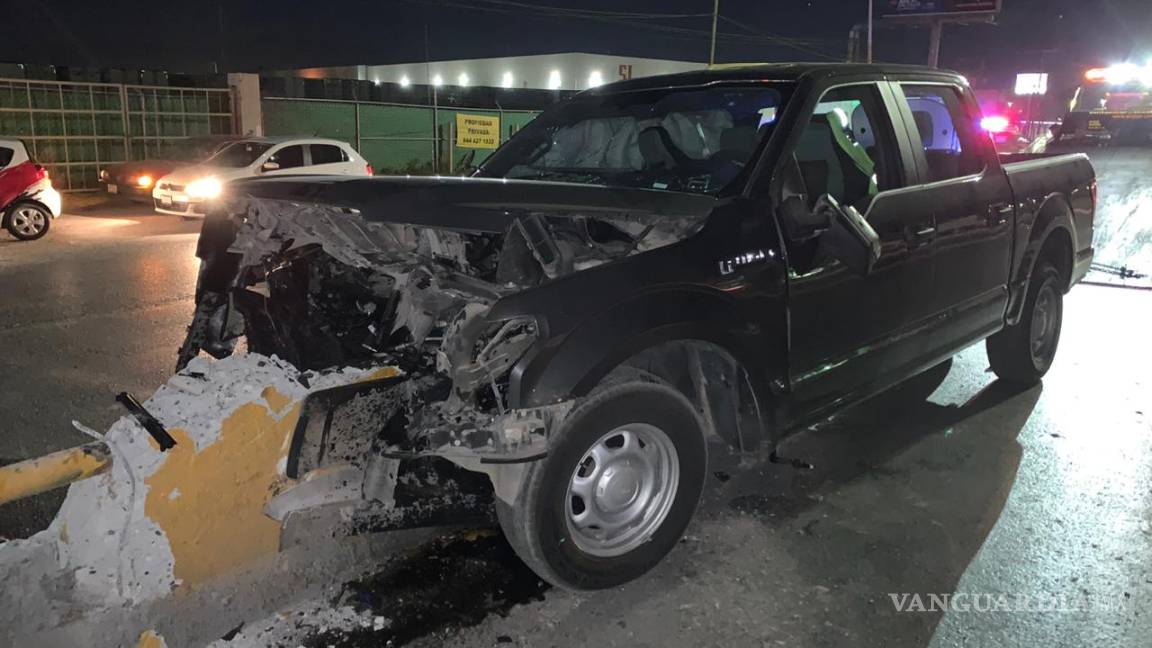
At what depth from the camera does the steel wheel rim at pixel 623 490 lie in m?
3.12

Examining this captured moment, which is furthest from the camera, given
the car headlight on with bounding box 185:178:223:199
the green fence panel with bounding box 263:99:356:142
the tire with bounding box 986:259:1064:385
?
the green fence panel with bounding box 263:99:356:142

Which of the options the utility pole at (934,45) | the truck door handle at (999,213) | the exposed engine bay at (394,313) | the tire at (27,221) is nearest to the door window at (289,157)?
the tire at (27,221)

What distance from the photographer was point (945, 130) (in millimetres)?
4793

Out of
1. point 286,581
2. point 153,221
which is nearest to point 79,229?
point 153,221

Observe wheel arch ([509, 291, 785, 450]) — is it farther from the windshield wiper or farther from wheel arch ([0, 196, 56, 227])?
wheel arch ([0, 196, 56, 227])

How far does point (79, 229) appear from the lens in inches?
543

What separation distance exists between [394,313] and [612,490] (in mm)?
1116

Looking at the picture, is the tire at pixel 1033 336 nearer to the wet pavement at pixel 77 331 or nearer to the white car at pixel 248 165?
the wet pavement at pixel 77 331

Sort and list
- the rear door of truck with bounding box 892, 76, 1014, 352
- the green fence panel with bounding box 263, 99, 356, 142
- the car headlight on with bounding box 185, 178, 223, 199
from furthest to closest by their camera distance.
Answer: the green fence panel with bounding box 263, 99, 356, 142, the car headlight on with bounding box 185, 178, 223, 199, the rear door of truck with bounding box 892, 76, 1014, 352

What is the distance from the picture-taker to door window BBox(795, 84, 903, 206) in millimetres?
3916

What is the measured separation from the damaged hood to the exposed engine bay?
0.05 metres

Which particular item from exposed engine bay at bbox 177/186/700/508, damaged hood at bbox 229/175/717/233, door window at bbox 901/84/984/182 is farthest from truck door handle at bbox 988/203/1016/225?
exposed engine bay at bbox 177/186/700/508

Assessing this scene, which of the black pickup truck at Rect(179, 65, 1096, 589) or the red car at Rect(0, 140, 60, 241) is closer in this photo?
the black pickup truck at Rect(179, 65, 1096, 589)

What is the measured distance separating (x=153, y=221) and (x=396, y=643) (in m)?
14.3
